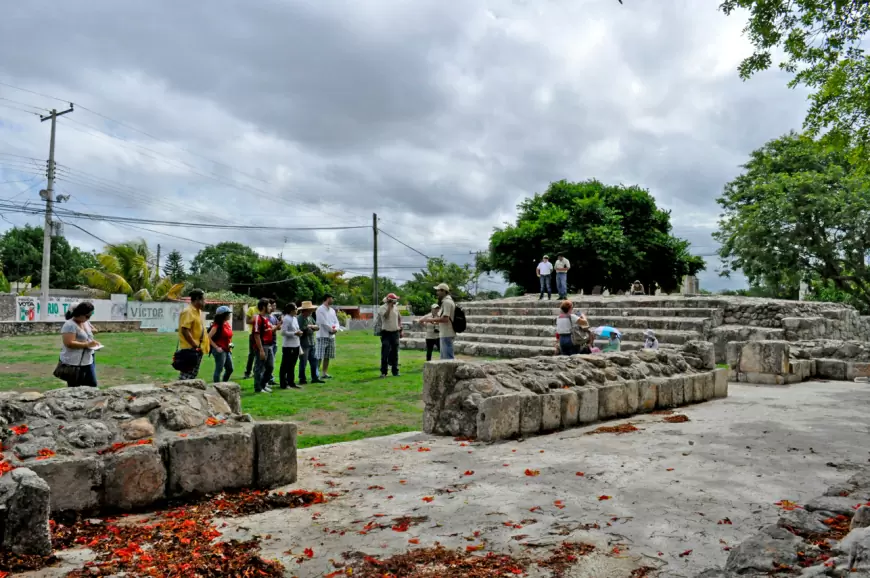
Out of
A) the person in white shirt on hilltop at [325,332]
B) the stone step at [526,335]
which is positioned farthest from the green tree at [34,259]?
the person in white shirt on hilltop at [325,332]

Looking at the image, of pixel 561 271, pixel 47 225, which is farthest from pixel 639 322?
pixel 47 225

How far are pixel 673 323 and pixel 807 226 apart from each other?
14840 millimetres

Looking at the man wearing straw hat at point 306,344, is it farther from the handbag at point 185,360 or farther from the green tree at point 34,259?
the green tree at point 34,259

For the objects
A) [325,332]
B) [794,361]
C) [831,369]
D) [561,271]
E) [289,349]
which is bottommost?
[831,369]

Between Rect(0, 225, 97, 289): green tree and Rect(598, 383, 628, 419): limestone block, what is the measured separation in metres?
46.6

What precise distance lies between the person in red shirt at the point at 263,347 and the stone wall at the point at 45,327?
16.2 m

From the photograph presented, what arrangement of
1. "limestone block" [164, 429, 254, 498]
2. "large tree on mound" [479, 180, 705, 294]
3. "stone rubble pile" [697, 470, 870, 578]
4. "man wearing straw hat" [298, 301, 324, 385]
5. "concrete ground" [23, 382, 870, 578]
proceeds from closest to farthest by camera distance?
"stone rubble pile" [697, 470, 870, 578]
"concrete ground" [23, 382, 870, 578]
"limestone block" [164, 429, 254, 498]
"man wearing straw hat" [298, 301, 324, 385]
"large tree on mound" [479, 180, 705, 294]

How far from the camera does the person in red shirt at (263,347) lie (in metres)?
9.34

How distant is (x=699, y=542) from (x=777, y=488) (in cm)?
152

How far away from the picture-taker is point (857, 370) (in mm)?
12734

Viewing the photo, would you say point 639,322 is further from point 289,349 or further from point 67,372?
point 67,372

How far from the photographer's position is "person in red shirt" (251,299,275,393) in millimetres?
9336

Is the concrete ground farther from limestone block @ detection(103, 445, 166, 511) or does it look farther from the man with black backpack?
the man with black backpack

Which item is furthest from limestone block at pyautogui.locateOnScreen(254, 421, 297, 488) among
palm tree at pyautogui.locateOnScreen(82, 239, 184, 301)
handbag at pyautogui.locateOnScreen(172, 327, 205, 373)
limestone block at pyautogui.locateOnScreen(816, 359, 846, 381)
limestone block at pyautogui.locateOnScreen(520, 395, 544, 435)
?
palm tree at pyautogui.locateOnScreen(82, 239, 184, 301)
